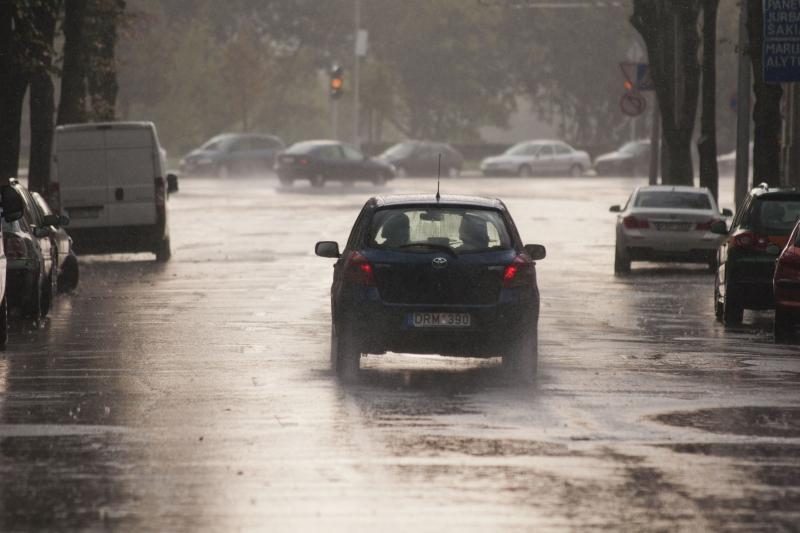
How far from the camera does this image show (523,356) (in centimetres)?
1557

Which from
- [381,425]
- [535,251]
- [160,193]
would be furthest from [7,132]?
[381,425]

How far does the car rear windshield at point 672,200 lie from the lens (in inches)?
1193

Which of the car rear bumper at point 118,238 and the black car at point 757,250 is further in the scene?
the car rear bumper at point 118,238

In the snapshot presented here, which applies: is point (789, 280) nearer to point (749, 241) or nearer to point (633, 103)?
point (749, 241)

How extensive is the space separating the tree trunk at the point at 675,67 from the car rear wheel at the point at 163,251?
13.4 meters

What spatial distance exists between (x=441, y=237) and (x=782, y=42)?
454 inches

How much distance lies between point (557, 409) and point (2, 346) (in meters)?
6.40

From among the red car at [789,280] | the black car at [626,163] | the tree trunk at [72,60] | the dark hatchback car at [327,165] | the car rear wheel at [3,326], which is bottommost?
the black car at [626,163]

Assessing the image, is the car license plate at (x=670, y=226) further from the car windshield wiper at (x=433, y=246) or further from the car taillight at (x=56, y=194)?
the car windshield wiper at (x=433, y=246)

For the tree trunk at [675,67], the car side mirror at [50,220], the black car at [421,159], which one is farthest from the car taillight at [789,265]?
the black car at [421,159]

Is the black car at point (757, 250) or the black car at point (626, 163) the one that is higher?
the black car at point (757, 250)

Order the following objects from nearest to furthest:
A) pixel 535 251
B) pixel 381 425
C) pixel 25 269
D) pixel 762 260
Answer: pixel 381 425
pixel 535 251
pixel 25 269
pixel 762 260

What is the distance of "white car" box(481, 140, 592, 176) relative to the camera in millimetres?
79375

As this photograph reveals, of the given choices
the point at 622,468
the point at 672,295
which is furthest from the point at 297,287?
the point at 622,468
